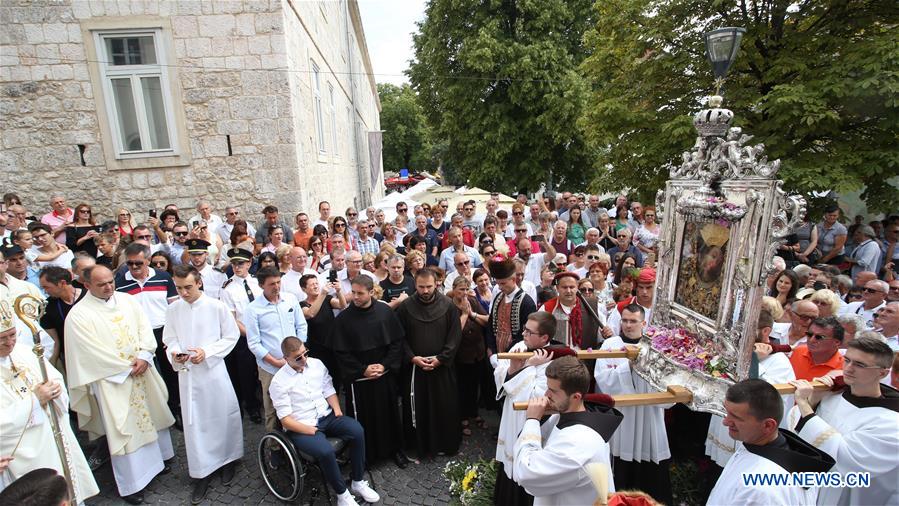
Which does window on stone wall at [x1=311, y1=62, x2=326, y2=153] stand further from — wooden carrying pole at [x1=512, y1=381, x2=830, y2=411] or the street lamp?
wooden carrying pole at [x1=512, y1=381, x2=830, y2=411]

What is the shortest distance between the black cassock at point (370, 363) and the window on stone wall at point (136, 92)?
629 centimetres

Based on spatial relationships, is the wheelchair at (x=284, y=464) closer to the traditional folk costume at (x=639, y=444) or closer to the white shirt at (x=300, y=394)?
the white shirt at (x=300, y=394)

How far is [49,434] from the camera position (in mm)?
3510

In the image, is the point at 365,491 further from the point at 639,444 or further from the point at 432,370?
the point at 639,444

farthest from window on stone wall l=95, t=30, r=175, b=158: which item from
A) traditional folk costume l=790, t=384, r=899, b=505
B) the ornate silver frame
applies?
traditional folk costume l=790, t=384, r=899, b=505

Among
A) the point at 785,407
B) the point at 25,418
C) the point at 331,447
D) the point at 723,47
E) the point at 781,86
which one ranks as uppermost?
the point at 781,86

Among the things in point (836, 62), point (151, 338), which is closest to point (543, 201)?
point (836, 62)

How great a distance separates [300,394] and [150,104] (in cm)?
717

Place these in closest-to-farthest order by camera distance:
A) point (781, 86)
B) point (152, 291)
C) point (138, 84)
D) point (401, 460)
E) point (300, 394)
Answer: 1. point (300, 394)
2. point (401, 460)
3. point (152, 291)
4. point (781, 86)
5. point (138, 84)

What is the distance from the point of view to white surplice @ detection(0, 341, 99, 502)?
319 centimetres

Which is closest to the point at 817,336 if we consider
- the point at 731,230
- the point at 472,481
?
the point at 731,230

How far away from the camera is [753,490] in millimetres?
2262

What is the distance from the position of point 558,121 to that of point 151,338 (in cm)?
1457

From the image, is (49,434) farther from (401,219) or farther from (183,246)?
(401,219)
